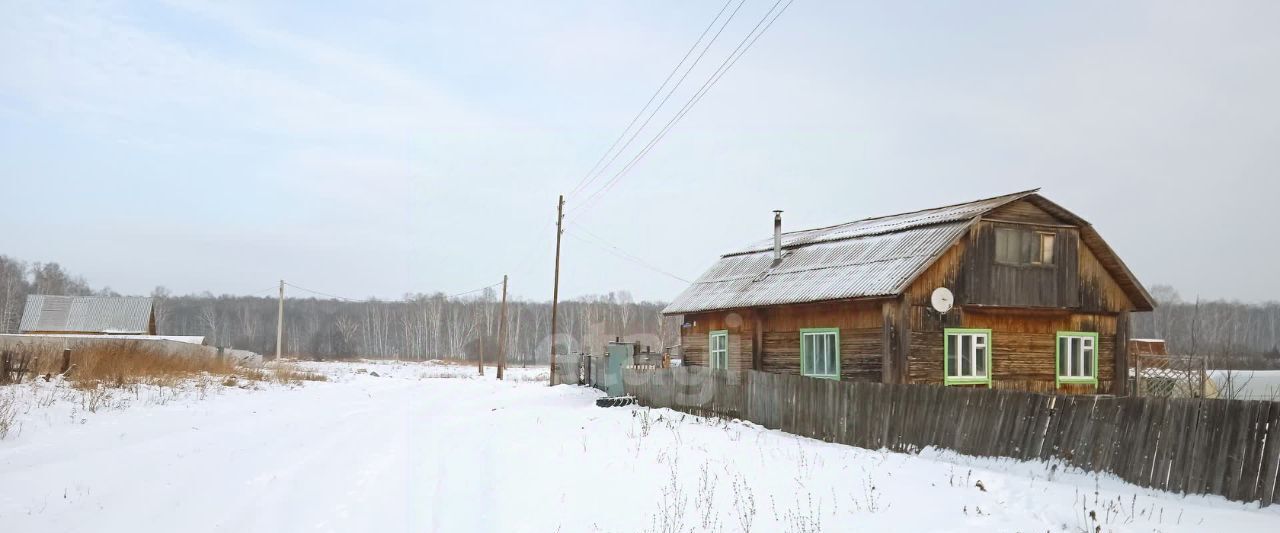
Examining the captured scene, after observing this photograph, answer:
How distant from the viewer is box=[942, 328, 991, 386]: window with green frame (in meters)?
20.9

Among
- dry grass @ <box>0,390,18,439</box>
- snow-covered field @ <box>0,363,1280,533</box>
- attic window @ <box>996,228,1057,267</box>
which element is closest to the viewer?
snow-covered field @ <box>0,363,1280,533</box>

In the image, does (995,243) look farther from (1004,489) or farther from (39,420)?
(39,420)

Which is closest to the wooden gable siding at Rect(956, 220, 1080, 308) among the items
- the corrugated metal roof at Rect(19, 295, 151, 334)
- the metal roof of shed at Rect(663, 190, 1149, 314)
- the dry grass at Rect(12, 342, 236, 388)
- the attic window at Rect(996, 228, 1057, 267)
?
the attic window at Rect(996, 228, 1057, 267)

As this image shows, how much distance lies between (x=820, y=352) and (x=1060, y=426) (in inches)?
420

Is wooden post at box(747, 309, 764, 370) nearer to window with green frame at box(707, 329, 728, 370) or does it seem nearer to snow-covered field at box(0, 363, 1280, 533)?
window with green frame at box(707, 329, 728, 370)

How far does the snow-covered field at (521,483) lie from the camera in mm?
9383

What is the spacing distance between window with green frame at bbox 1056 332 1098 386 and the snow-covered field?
31.7 ft

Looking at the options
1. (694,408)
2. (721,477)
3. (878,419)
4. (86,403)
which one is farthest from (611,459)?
(86,403)

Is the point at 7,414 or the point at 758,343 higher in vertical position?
the point at 758,343

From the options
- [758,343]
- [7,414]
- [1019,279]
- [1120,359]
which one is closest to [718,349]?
[758,343]

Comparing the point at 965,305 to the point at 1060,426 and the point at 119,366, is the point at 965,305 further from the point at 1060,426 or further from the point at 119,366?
the point at 119,366

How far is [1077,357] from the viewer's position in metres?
23.0

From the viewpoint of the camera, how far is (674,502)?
10180 mm

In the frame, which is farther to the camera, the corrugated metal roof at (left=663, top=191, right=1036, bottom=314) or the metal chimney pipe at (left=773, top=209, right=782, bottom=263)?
the metal chimney pipe at (left=773, top=209, right=782, bottom=263)
